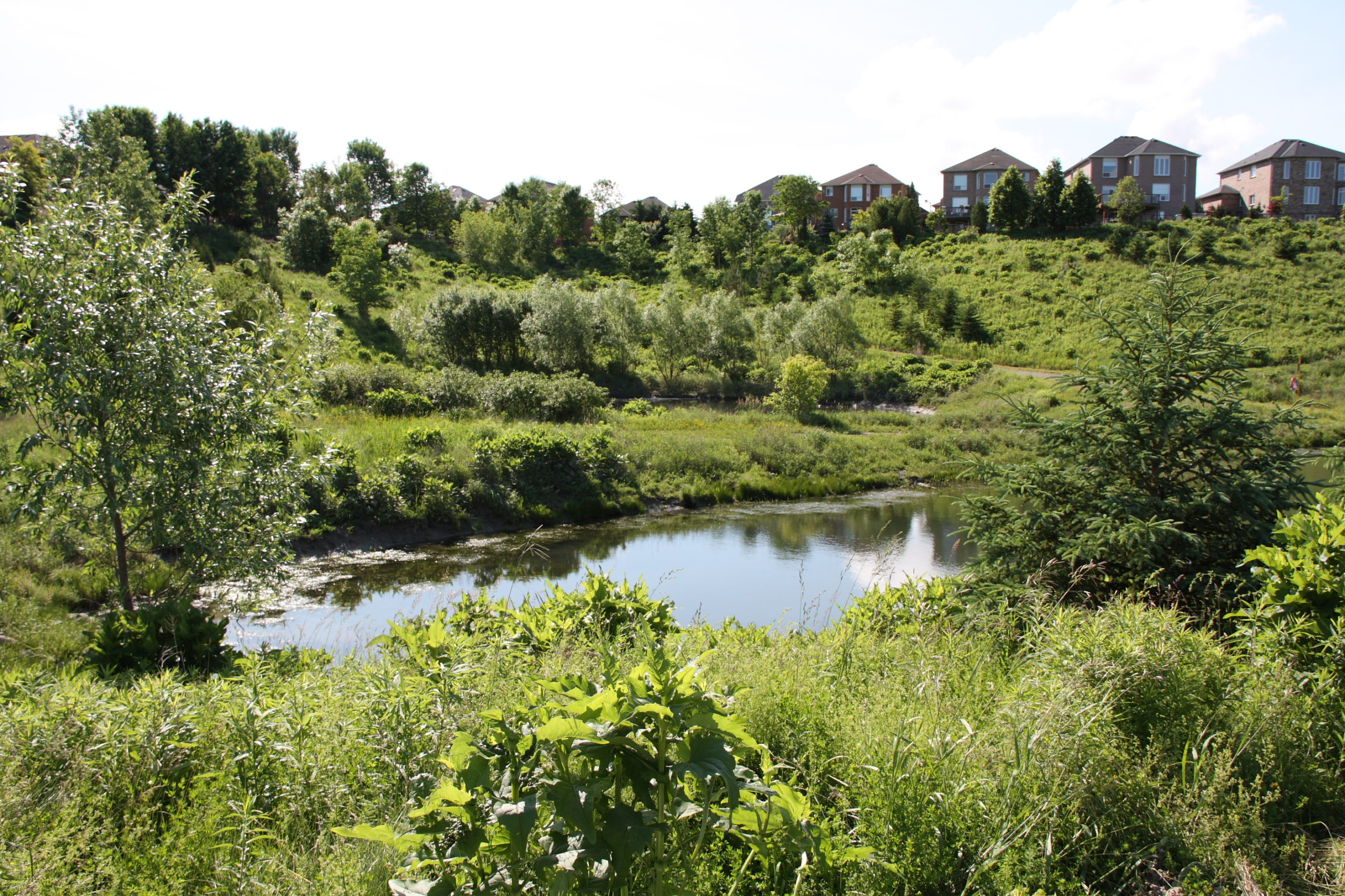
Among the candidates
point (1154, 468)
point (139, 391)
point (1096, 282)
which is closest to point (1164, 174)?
point (1096, 282)

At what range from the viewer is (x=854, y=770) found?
2.88m

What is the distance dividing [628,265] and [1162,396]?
2007 inches

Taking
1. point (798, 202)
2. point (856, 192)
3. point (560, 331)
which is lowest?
point (560, 331)

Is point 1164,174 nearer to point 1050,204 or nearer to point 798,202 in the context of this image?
point 1050,204

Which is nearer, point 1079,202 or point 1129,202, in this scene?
point 1079,202

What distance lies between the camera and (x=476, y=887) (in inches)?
75.9

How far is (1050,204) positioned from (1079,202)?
1863 millimetres

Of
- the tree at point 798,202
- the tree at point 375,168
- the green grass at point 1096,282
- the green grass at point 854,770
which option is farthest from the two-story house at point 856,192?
the green grass at point 854,770

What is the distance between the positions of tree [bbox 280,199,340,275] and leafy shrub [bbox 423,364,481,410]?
22.9 m

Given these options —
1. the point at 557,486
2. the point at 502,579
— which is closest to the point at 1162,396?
the point at 502,579

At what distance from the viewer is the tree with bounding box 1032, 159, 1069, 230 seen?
54.2m

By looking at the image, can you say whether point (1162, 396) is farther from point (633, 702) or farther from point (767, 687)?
point (633, 702)

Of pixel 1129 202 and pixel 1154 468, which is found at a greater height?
pixel 1129 202

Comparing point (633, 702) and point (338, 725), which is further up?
point (633, 702)
